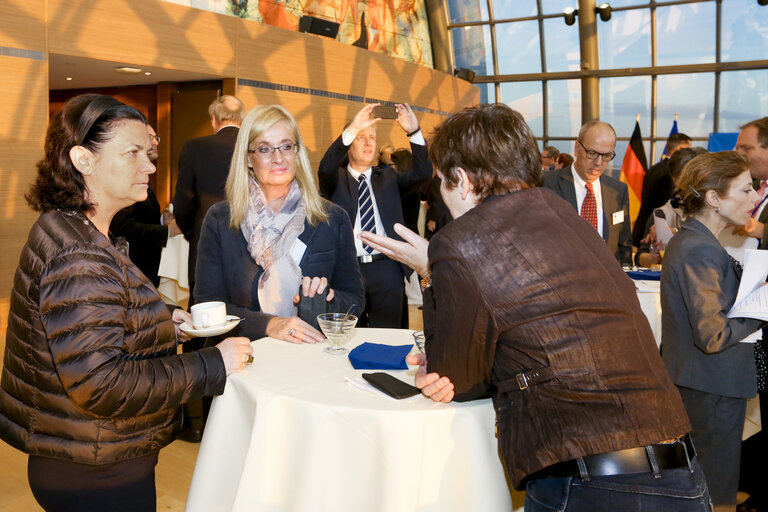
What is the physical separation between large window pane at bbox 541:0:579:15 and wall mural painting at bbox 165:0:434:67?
2.60 meters

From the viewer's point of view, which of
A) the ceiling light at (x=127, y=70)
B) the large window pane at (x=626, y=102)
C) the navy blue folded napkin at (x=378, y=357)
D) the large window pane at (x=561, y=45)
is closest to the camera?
the navy blue folded napkin at (x=378, y=357)

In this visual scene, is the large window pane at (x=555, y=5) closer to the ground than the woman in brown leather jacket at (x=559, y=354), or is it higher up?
higher up

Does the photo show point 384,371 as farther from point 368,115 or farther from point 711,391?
point 368,115

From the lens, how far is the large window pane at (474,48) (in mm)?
14422

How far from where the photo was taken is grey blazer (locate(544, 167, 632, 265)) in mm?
4344

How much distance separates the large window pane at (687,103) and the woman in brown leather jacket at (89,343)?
13050 millimetres

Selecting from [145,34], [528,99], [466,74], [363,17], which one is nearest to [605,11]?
[528,99]

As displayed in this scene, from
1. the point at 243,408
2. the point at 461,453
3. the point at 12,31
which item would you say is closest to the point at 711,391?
the point at 461,453

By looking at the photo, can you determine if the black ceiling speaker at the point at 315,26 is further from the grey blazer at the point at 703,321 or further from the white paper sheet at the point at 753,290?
the white paper sheet at the point at 753,290

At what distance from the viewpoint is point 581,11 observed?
1299 cm

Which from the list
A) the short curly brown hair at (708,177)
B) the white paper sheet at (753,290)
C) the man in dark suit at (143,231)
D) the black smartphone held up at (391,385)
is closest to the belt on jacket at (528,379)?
the black smartphone held up at (391,385)

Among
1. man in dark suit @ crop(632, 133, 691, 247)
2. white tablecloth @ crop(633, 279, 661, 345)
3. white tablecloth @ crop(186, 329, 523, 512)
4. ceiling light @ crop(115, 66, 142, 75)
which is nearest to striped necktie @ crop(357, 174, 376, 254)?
white tablecloth @ crop(633, 279, 661, 345)

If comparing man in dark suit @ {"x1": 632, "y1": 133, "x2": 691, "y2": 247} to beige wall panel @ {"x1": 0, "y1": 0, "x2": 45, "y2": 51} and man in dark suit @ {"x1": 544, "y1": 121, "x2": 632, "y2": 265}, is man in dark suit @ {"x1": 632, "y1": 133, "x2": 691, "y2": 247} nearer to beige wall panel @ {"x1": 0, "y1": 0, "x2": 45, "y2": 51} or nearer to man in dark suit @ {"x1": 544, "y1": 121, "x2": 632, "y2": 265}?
man in dark suit @ {"x1": 544, "y1": 121, "x2": 632, "y2": 265}

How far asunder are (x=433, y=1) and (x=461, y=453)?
46.2 feet
